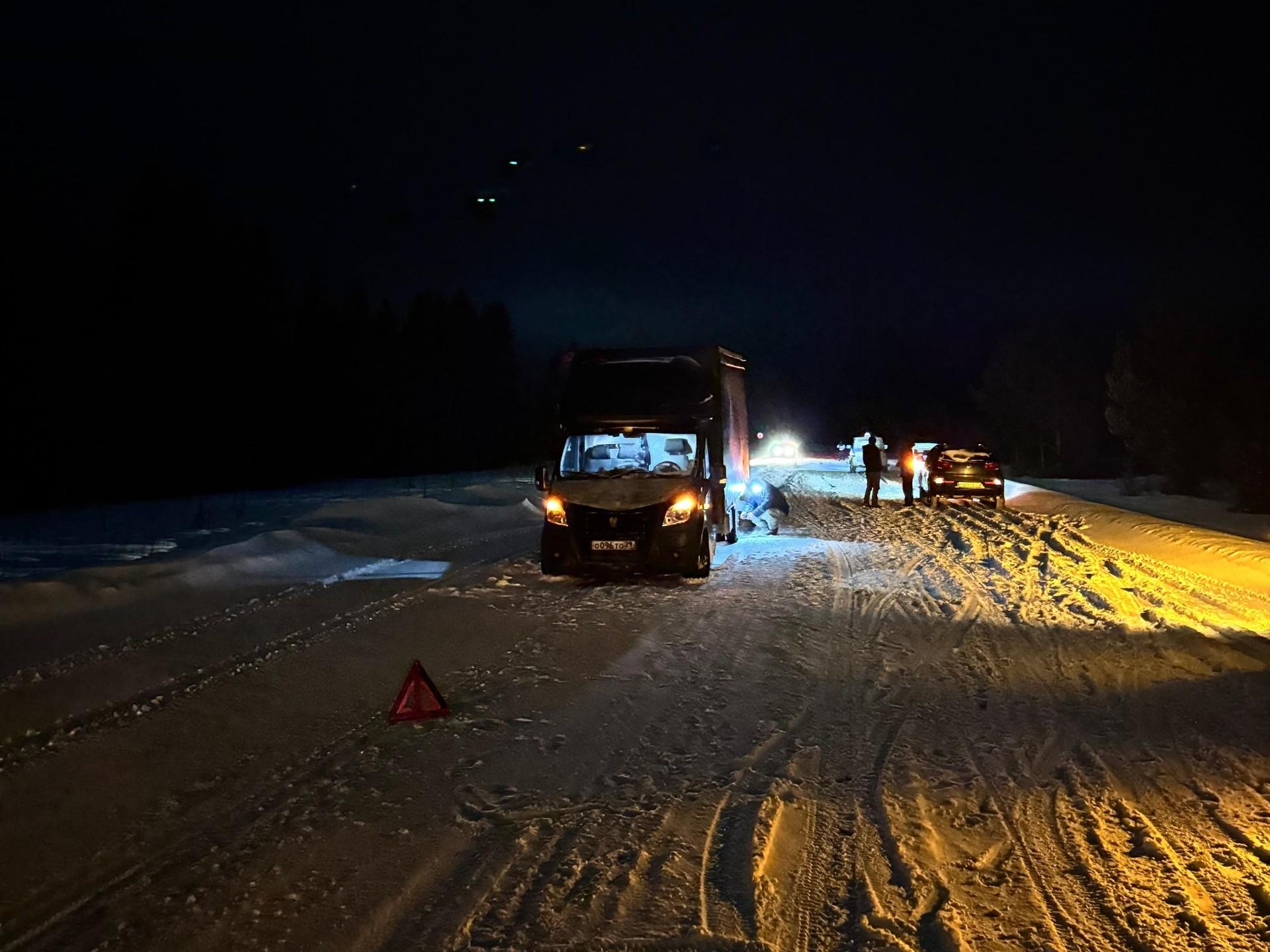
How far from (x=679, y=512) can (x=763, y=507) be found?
11178 millimetres

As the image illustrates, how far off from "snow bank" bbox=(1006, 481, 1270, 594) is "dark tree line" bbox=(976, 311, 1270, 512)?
6491 millimetres

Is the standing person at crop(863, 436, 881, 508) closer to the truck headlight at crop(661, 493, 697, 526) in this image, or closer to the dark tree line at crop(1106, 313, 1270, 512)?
the dark tree line at crop(1106, 313, 1270, 512)

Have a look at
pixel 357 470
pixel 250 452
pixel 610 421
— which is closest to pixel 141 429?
pixel 250 452

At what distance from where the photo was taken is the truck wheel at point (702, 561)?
48.1ft

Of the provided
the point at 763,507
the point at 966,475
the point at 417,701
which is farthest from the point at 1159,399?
the point at 417,701

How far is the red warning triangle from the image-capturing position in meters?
7.75

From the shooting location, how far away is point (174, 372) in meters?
50.7

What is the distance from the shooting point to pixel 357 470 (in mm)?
69062

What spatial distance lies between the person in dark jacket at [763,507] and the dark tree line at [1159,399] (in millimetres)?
13670

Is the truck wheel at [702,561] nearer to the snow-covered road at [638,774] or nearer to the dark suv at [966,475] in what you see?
the snow-covered road at [638,774]

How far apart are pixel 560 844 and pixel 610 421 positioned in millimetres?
10926

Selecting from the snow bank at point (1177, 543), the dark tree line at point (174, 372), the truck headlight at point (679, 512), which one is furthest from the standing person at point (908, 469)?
the dark tree line at point (174, 372)

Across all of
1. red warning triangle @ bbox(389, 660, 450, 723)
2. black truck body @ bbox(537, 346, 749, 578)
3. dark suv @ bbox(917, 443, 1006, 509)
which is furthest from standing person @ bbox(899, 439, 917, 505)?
red warning triangle @ bbox(389, 660, 450, 723)

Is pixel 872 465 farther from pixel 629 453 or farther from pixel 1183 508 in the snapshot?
pixel 629 453
